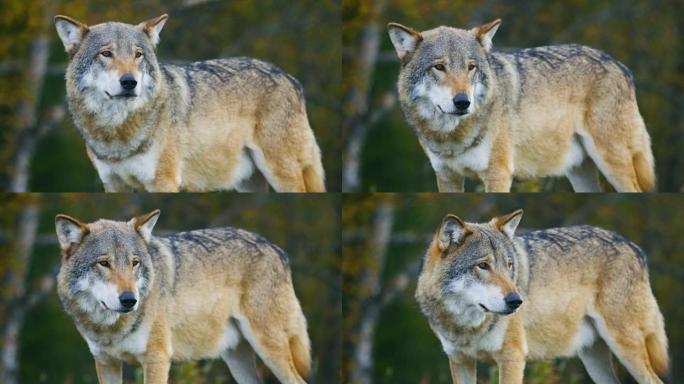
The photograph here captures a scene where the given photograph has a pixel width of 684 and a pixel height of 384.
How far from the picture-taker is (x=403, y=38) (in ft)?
22.6

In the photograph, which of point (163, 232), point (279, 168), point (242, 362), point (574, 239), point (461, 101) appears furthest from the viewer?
point (163, 232)

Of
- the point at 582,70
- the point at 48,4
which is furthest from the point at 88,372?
the point at 582,70

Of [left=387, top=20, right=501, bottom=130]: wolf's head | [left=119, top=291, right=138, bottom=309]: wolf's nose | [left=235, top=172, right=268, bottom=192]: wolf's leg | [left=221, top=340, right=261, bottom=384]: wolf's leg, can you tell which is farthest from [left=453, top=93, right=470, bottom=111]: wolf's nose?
[left=119, top=291, right=138, bottom=309]: wolf's nose

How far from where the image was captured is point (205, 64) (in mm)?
7258

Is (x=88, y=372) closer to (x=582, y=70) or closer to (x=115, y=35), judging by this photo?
(x=115, y=35)

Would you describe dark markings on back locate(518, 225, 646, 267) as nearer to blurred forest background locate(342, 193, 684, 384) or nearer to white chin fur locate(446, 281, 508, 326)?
blurred forest background locate(342, 193, 684, 384)

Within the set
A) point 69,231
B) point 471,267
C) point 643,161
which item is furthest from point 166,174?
point 643,161

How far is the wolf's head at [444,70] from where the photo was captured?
6605 mm

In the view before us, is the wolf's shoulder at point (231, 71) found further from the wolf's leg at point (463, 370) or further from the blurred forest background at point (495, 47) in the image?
the wolf's leg at point (463, 370)

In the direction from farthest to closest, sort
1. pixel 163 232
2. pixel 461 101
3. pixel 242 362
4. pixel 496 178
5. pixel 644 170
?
pixel 644 170 → pixel 163 232 → pixel 242 362 → pixel 496 178 → pixel 461 101

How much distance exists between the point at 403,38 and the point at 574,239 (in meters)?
1.53

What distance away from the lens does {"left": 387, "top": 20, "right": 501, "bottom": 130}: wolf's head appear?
6.61 meters

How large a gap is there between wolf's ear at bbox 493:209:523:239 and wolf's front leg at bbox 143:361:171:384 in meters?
1.99

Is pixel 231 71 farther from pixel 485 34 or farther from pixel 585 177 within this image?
pixel 585 177
